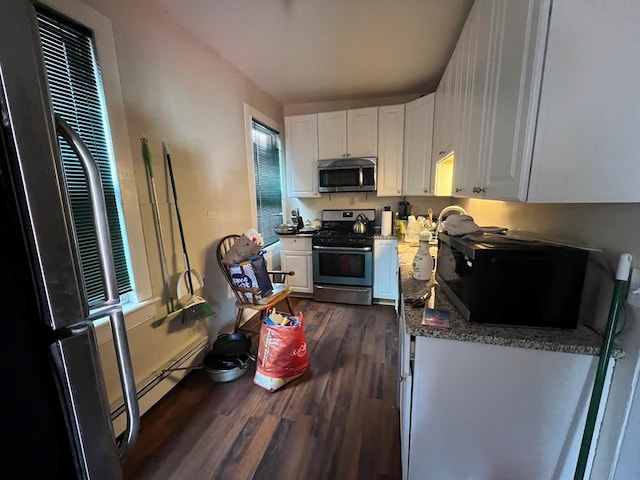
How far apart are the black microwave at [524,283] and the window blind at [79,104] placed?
5.30 feet

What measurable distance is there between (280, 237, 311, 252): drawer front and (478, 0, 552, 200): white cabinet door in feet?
7.71

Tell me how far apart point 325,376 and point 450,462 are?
1.07m

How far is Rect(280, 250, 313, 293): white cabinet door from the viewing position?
132 inches

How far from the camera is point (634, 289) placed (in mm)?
741

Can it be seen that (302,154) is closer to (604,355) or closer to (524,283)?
(524,283)

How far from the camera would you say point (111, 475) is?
550 mm

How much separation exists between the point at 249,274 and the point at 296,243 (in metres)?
1.24

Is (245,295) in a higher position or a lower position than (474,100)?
lower

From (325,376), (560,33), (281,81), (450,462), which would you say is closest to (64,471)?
(450,462)

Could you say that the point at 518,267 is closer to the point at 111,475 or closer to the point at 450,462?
the point at 450,462

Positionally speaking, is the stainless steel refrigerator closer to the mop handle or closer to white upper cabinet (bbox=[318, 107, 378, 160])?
the mop handle

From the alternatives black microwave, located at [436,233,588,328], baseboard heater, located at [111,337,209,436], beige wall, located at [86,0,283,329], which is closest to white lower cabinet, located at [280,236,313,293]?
beige wall, located at [86,0,283,329]

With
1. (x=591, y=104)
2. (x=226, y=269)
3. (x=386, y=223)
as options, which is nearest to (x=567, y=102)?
(x=591, y=104)

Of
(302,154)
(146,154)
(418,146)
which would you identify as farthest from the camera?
(302,154)
